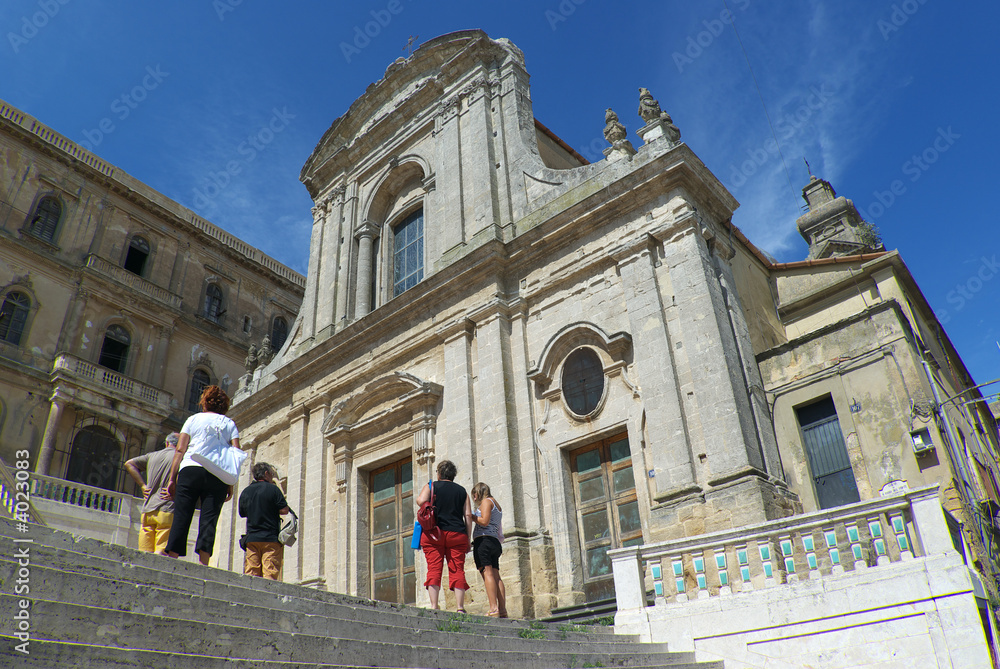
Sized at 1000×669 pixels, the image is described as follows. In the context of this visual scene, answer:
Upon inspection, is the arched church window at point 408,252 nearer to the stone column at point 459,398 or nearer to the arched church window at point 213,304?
the stone column at point 459,398

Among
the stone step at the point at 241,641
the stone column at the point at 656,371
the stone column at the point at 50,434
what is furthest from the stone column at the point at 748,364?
the stone column at the point at 50,434

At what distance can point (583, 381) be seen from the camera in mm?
10867

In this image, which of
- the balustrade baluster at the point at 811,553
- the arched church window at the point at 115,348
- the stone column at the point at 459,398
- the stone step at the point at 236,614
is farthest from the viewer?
the arched church window at the point at 115,348

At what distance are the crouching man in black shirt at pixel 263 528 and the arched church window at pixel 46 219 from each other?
18.1 meters

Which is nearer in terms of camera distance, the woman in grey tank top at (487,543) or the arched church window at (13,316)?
the woman in grey tank top at (487,543)

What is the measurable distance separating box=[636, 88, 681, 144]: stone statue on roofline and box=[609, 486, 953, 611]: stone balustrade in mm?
6670

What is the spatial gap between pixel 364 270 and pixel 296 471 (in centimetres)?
484

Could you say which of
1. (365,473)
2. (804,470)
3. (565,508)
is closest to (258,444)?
(365,473)

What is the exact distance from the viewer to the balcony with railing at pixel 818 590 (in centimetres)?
546

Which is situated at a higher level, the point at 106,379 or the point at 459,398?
the point at 106,379

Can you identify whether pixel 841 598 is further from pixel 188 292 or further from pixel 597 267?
pixel 188 292

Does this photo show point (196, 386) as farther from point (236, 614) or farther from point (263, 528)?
point (236, 614)

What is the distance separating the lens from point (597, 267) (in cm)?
1123

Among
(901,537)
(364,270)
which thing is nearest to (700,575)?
(901,537)
